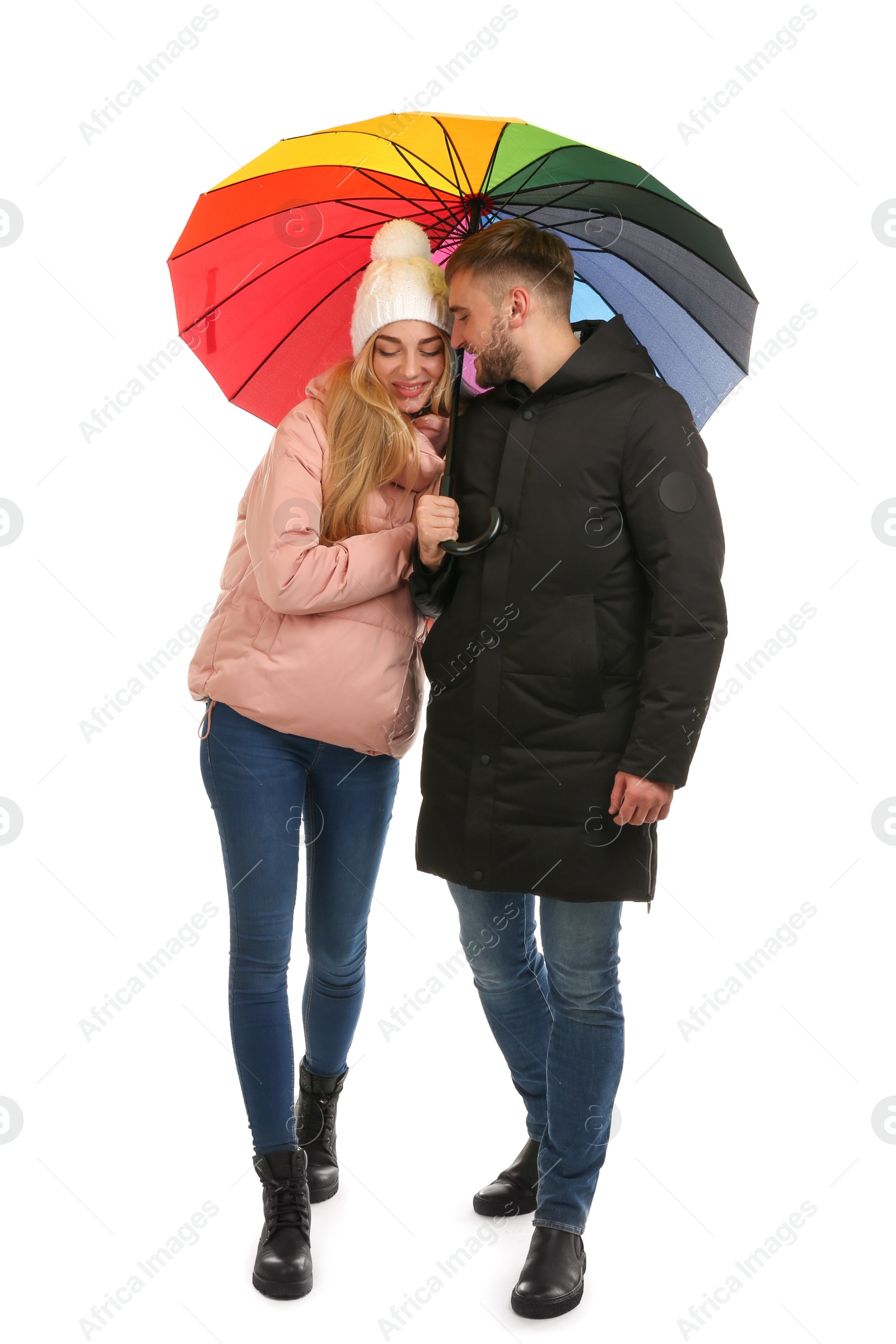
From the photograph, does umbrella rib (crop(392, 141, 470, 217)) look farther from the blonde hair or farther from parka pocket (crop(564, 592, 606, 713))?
parka pocket (crop(564, 592, 606, 713))

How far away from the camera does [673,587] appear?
6.98 feet

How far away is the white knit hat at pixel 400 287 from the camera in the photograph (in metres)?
2.36

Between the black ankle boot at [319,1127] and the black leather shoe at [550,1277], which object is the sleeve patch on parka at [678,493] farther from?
the black ankle boot at [319,1127]

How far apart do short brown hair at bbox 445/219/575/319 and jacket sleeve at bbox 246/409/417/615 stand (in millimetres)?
428

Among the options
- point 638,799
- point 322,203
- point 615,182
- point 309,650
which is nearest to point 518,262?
point 615,182

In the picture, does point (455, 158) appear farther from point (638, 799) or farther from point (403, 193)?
point (638, 799)

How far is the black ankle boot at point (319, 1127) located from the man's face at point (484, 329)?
158 centimetres

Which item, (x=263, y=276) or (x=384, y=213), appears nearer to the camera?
(x=384, y=213)

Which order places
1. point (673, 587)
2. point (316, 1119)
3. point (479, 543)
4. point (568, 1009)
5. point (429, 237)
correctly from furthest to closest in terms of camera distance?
point (316, 1119) → point (429, 237) → point (568, 1009) → point (479, 543) → point (673, 587)

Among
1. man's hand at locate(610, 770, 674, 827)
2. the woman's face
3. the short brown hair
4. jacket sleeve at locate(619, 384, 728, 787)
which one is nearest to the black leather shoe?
man's hand at locate(610, 770, 674, 827)

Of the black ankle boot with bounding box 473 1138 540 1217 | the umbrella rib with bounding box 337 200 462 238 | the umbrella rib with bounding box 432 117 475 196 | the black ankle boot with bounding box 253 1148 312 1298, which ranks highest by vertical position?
the umbrella rib with bounding box 432 117 475 196

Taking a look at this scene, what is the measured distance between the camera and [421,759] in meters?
2.43

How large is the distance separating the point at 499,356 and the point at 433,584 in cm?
44

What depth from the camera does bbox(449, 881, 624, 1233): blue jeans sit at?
231 cm
